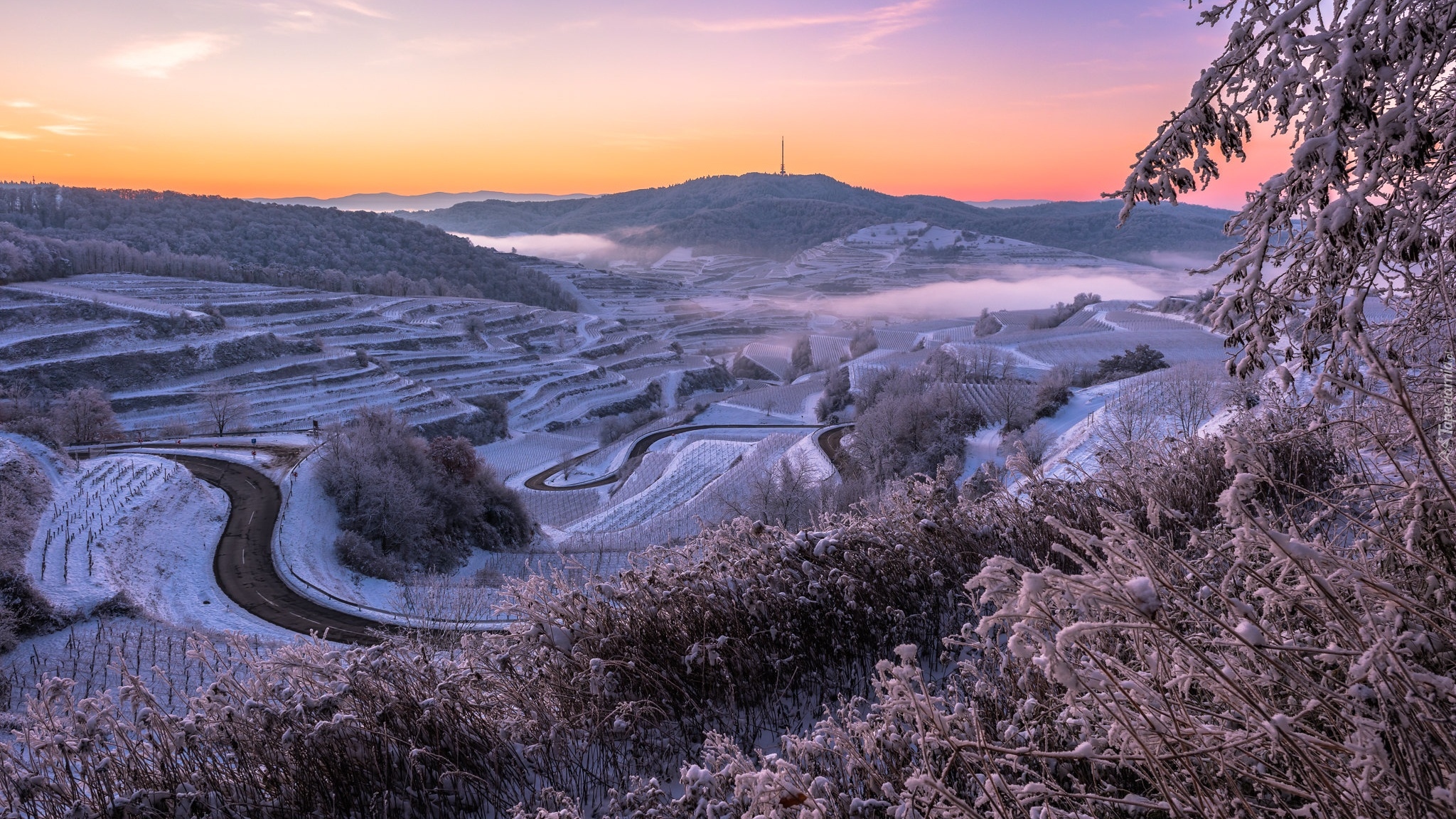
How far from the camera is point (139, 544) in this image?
22.1 meters

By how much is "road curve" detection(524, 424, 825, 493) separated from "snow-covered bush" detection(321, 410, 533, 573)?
8787mm

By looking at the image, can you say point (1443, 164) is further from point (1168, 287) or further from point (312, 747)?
point (1168, 287)

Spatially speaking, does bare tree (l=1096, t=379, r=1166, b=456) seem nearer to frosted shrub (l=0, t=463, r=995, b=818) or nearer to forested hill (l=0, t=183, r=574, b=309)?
frosted shrub (l=0, t=463, r=995, b=818)

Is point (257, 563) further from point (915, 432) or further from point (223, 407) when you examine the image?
point (223, 407)

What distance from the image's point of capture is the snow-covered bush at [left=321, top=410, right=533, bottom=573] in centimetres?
2761

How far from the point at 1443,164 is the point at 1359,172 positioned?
821 mm

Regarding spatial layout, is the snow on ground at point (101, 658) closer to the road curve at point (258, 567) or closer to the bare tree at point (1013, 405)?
the road curve at point (258, 567)

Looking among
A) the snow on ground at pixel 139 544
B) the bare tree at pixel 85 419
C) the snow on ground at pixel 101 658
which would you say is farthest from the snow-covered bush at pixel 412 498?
the bare tree at pixel 85 419

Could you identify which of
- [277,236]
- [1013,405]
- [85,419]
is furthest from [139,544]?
[277,236]

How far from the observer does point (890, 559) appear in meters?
4.61

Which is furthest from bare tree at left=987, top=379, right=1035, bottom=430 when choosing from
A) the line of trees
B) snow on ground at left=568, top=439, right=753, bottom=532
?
the line of trees

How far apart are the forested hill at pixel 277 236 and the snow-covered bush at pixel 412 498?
77.2 metres

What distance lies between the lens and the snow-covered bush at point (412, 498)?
27.6 m

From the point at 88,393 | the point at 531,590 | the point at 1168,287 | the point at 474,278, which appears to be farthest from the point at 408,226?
the point at 531,590
